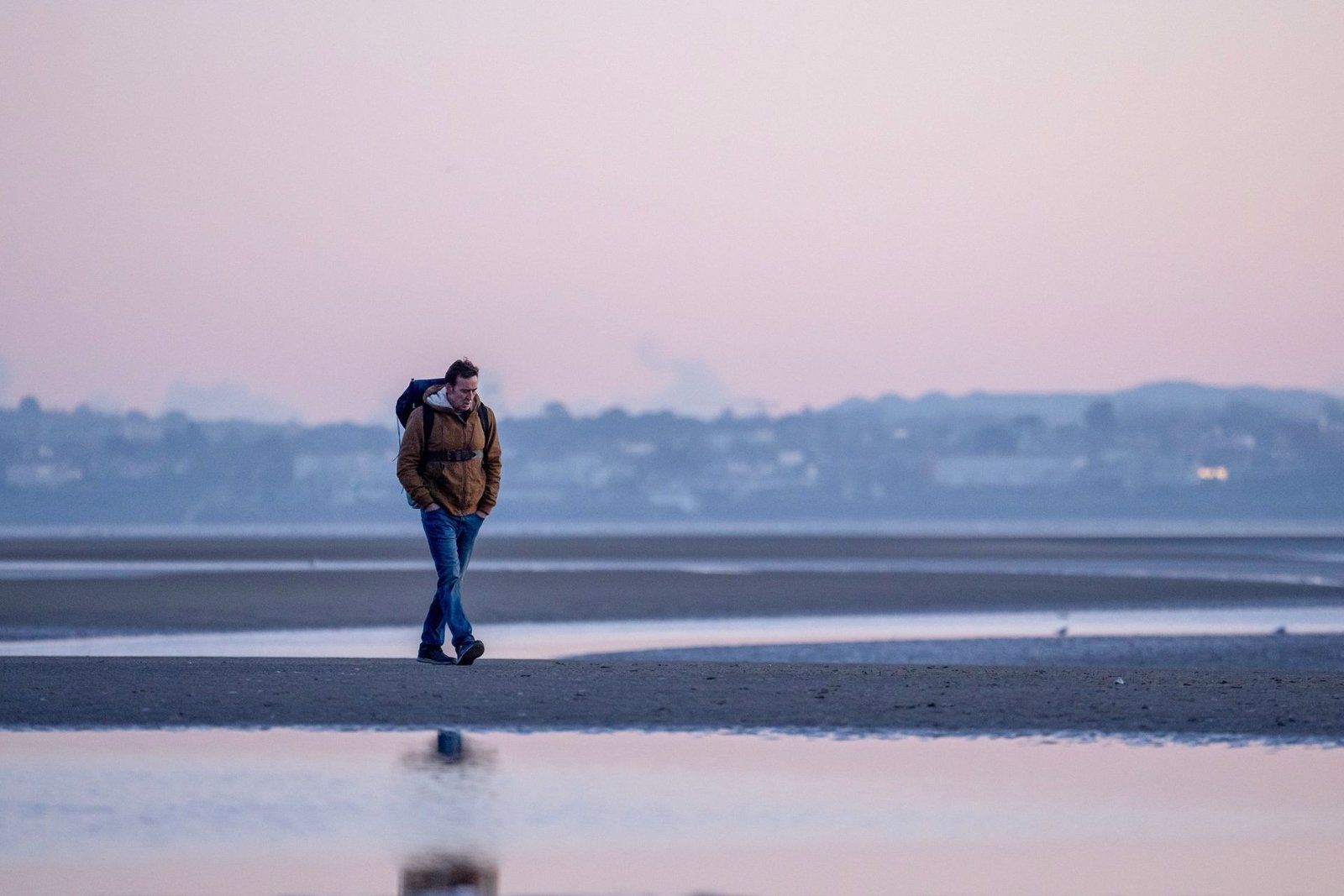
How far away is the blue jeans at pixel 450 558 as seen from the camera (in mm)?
14281

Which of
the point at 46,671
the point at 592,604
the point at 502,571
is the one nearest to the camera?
the point at 46,671

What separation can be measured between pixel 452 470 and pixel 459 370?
0.84 metres

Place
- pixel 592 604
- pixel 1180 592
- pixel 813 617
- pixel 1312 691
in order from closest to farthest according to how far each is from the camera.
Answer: pixel 1312 691 → pixel 813 617 → pixel 592 604 → pixel 1180 592

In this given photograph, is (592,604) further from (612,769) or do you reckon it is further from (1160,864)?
(1160,864)

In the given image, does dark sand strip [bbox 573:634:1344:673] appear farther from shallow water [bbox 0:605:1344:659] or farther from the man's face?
the man's face

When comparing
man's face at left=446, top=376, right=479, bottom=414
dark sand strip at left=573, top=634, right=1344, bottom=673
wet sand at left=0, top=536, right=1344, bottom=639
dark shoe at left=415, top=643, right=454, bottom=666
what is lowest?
dark sand strip at left=573, top=634, right=1344, bottom=673

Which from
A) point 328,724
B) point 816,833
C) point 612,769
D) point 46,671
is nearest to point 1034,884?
point 816,833

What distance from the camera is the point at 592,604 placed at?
35906 millimetres

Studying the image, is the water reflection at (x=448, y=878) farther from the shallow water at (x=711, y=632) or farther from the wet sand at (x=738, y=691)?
the shallow water at (x=711, y=632)

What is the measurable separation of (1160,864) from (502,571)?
144ft

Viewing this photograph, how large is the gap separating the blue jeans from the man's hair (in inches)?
41.4

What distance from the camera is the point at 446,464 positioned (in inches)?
559

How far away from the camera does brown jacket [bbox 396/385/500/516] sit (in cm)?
1408

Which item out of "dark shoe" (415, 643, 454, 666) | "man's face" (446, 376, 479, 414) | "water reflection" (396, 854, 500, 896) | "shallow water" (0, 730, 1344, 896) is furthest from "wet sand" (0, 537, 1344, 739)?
"water reflection" (396, 854, 500, 896)
